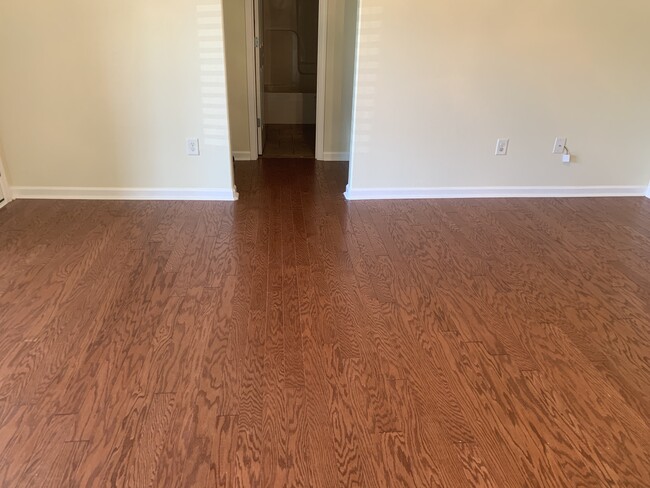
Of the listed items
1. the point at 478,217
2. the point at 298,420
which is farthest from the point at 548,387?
the point at 478,217

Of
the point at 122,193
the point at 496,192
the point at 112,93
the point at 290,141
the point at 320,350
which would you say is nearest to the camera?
the point at 320,350

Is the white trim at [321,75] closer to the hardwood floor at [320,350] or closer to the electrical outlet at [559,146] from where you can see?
the hardwood floor at [320,350]

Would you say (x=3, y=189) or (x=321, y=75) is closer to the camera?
(x=3, y=189)

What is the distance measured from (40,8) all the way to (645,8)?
12.8ft

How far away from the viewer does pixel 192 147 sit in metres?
3.52

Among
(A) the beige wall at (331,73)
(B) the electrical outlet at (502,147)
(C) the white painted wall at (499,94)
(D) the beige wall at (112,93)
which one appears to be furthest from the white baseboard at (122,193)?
(B) the electrical outlet at (502,147)

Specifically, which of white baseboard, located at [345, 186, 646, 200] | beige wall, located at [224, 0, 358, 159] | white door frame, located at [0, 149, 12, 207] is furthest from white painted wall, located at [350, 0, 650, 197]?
white door frame, located at [0, 149, 12, 207]

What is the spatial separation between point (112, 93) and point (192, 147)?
0.60 m

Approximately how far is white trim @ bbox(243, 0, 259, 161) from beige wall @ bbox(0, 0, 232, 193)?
1132mm

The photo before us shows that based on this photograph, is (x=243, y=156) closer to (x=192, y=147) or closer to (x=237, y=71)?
(x=237, y=71)

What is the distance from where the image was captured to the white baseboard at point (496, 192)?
12.3 feet

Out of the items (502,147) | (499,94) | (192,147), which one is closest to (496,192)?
(502,147)

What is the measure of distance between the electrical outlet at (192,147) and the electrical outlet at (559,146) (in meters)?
2.58

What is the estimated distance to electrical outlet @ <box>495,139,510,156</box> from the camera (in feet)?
12.1
